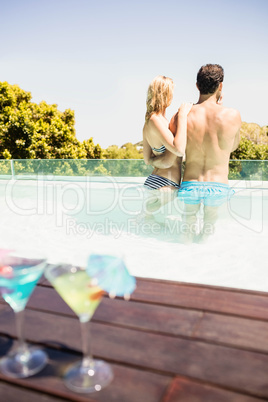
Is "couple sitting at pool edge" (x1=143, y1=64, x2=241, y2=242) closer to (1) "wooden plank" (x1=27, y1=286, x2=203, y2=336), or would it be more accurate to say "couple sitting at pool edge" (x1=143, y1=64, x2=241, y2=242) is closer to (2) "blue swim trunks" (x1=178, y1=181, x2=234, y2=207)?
(2) "blue swim trunks" (x1=178, y1=181, x2=234, y2=207)

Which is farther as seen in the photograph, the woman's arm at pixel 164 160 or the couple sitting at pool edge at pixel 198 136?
the woman's arm at pixel 164 160

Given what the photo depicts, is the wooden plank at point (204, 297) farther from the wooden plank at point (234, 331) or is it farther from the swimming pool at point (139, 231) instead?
the swimming pool at point (139, 231)

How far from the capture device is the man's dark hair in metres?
3.17

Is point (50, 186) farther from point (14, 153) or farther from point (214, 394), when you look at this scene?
point (14, 153)

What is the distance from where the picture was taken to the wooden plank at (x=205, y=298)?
110cm

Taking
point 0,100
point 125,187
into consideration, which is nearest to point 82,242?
point 125,187

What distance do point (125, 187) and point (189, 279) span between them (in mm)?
3367

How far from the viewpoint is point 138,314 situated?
108 cm

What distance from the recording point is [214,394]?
0.74 m

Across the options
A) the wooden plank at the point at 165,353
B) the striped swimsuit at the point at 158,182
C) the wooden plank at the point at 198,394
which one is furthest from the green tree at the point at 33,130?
the wooden plank at the point at 198,394

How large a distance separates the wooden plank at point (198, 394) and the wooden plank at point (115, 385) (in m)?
0.02

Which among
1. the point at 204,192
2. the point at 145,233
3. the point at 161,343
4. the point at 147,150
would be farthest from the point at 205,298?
the point at 145,233

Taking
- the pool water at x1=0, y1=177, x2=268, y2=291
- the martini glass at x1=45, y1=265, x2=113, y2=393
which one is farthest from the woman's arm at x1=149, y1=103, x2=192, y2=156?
the martini glass at x1=45, y1=265, x2=113, y2=393

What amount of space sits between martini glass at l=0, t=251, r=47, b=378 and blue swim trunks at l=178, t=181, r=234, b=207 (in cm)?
258
